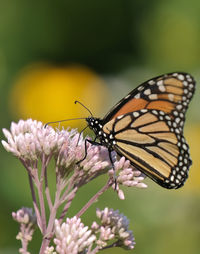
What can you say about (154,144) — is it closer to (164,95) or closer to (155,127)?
(155,127)

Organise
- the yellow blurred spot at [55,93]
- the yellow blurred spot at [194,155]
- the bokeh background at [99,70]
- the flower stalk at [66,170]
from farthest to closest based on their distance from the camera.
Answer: the yellow blurred spot at [55,93] < the yellow blurred spot at [194,155] < the bokeh background at [99,70] < the flower stalk at [66,170]

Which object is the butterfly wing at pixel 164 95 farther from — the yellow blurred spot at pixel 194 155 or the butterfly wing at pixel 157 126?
the yellow blurred spot at pixel 194 155

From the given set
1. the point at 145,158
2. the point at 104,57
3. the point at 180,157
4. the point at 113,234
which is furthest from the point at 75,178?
the point at 104,57

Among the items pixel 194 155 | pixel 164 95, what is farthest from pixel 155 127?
pixel 194 155

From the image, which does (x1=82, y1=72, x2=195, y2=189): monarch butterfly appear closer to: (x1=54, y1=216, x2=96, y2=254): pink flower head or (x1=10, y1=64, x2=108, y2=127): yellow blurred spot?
(x1=54, y1=216, x2=96, y2=254): pink flower head

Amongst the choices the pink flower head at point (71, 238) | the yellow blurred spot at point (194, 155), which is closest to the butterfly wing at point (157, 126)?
the pink flower head at point (71, 238)
